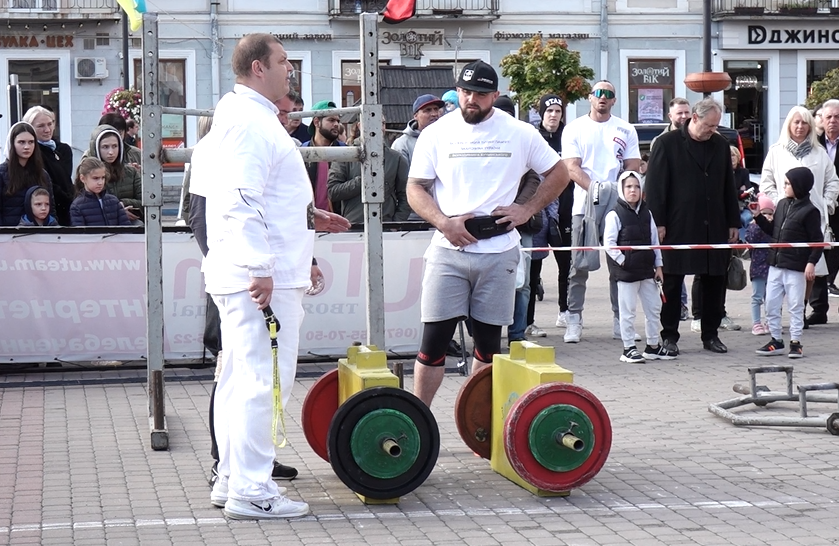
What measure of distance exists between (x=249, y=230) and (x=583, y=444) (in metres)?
1.85

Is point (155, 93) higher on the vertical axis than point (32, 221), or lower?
higher

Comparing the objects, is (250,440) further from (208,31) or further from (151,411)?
(208,31)

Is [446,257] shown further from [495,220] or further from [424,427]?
[424,427]

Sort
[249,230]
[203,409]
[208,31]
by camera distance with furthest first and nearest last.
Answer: [208,31] < [203,409] < [249,230]

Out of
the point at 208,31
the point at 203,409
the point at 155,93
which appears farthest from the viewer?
the point at 208,31

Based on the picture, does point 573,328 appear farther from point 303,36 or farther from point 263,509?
point 303,36

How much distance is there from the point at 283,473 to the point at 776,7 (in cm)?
3464

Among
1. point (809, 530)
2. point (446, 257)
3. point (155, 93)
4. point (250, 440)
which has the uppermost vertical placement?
point (155, 93)

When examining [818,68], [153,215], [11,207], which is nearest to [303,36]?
[818,68]

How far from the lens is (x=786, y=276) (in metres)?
11.1

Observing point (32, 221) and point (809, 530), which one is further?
point (32, 221)

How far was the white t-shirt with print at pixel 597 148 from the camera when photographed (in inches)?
465

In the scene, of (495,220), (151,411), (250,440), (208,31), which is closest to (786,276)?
(495,220)

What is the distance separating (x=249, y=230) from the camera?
18.6 feet
